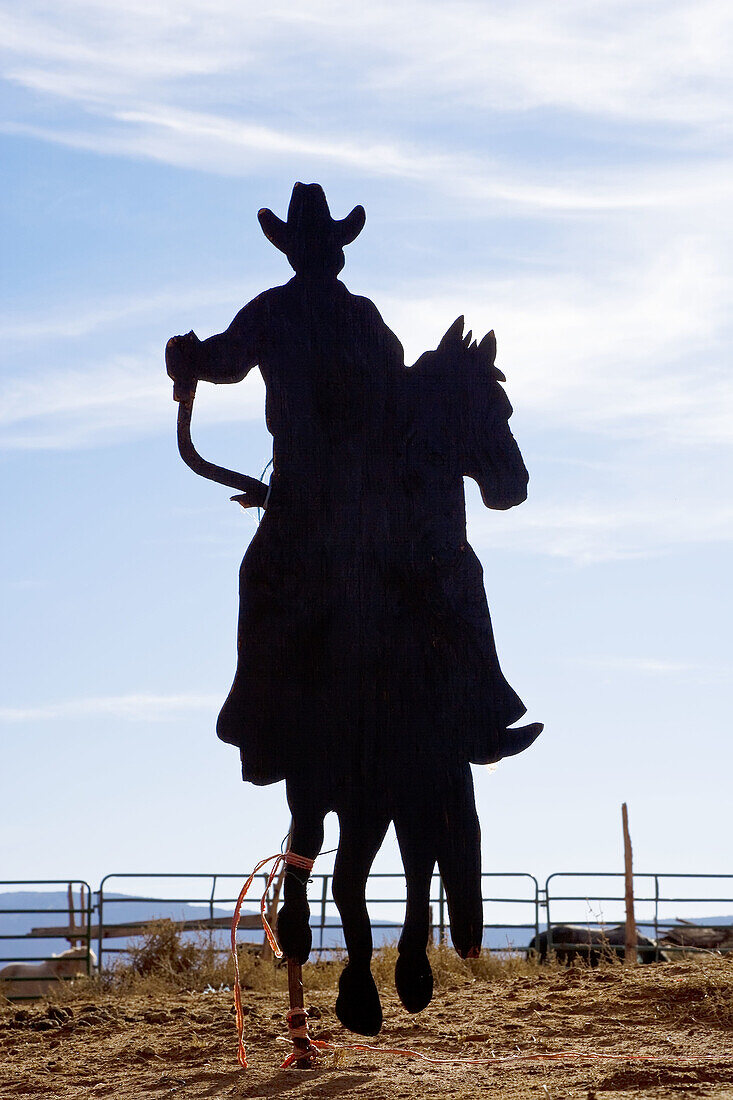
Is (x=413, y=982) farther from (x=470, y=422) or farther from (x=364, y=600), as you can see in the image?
(x=470, y=422)

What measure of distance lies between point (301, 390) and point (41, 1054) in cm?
466

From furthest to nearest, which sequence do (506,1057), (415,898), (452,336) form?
(452,336)
(506,1057)
(415,898)

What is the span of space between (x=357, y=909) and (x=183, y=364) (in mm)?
3023

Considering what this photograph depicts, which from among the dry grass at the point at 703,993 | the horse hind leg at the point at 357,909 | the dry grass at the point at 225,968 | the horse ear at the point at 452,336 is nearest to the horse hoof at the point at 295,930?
the horse hind leg at the point at 357,909

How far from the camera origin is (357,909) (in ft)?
24.1

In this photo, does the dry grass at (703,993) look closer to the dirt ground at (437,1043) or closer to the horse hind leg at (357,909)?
the dirt ground at (437,1043)

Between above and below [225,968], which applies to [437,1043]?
above

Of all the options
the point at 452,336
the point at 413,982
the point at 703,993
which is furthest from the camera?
the point at 703,993

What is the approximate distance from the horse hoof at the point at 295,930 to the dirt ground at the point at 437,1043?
0.62 meters

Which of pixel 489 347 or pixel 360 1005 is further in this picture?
pixel 489 347

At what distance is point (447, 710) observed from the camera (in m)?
7.51

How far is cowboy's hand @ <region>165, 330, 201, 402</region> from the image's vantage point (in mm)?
7965

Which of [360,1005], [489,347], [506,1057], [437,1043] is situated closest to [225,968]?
[437,1043]

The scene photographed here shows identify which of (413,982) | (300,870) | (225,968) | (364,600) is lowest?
(225,968)
